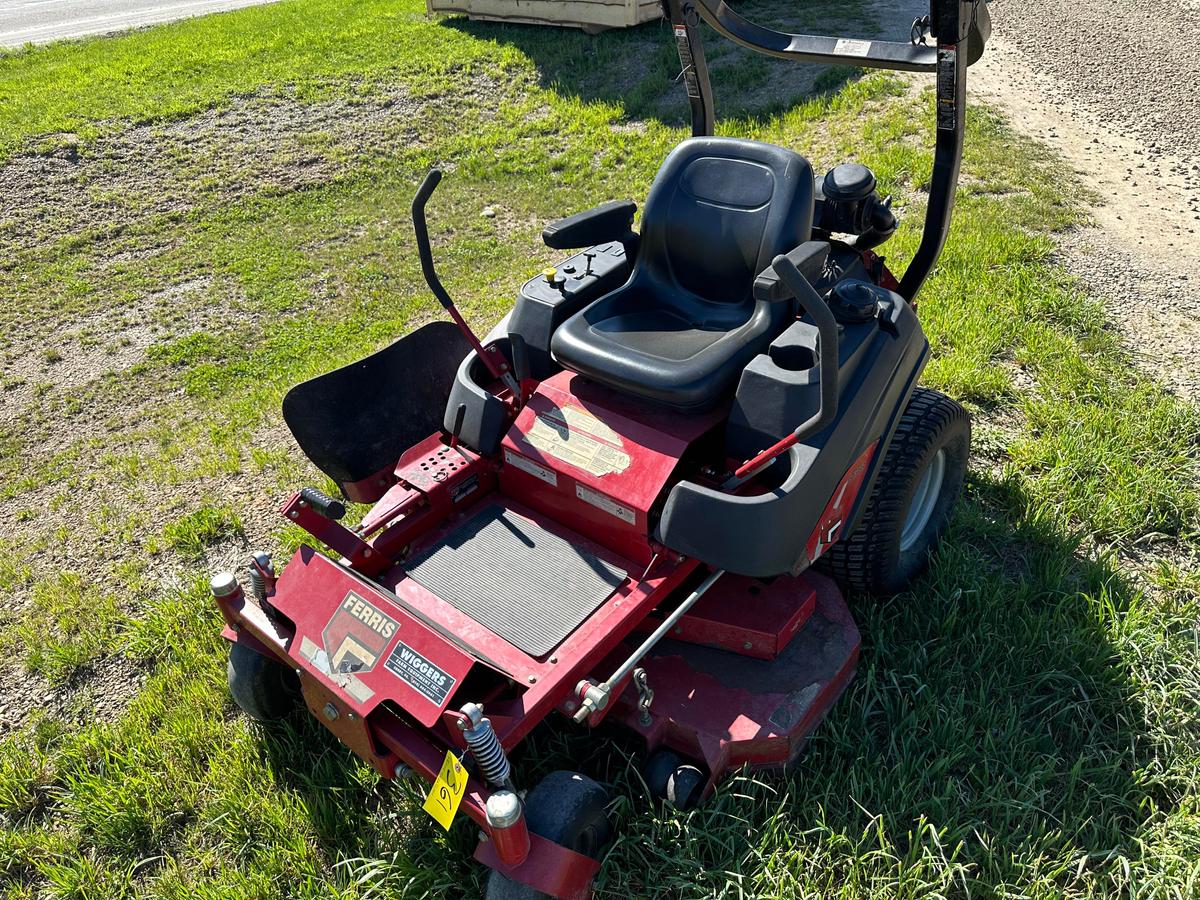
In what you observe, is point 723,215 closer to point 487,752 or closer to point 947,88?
point 947,88

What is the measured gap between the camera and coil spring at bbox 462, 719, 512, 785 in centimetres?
205

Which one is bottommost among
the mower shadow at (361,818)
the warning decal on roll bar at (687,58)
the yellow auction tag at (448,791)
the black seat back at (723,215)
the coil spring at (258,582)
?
the mower shadow at (361,818)

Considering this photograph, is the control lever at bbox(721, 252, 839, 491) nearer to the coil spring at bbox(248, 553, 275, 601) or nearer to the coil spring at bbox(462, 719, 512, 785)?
the coil spring at bbox(462, 719, 512, 785)

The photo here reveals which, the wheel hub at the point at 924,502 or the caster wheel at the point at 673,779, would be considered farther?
the wheel hub at the point at 924,502

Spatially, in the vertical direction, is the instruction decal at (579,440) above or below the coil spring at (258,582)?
above

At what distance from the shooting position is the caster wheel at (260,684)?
2785 millimetres

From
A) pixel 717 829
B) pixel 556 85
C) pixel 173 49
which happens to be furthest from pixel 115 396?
pixel 173 49

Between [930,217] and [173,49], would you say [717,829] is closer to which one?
[930,217]

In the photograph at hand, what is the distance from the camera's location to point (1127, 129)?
6.77 meters

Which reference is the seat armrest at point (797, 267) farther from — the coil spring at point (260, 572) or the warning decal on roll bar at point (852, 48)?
the coil spring at point (260, 572)

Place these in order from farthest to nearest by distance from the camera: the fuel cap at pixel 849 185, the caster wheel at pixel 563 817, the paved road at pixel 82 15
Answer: the paved road at pixel 82 15
the fuel cap at pixel 849 185
the caster wheel at pixel 563 817

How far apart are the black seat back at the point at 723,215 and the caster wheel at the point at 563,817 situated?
1.64 meters

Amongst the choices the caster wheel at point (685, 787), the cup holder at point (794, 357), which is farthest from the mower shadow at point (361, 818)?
the cup holder at point (794, 357)

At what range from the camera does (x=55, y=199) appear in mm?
7137
